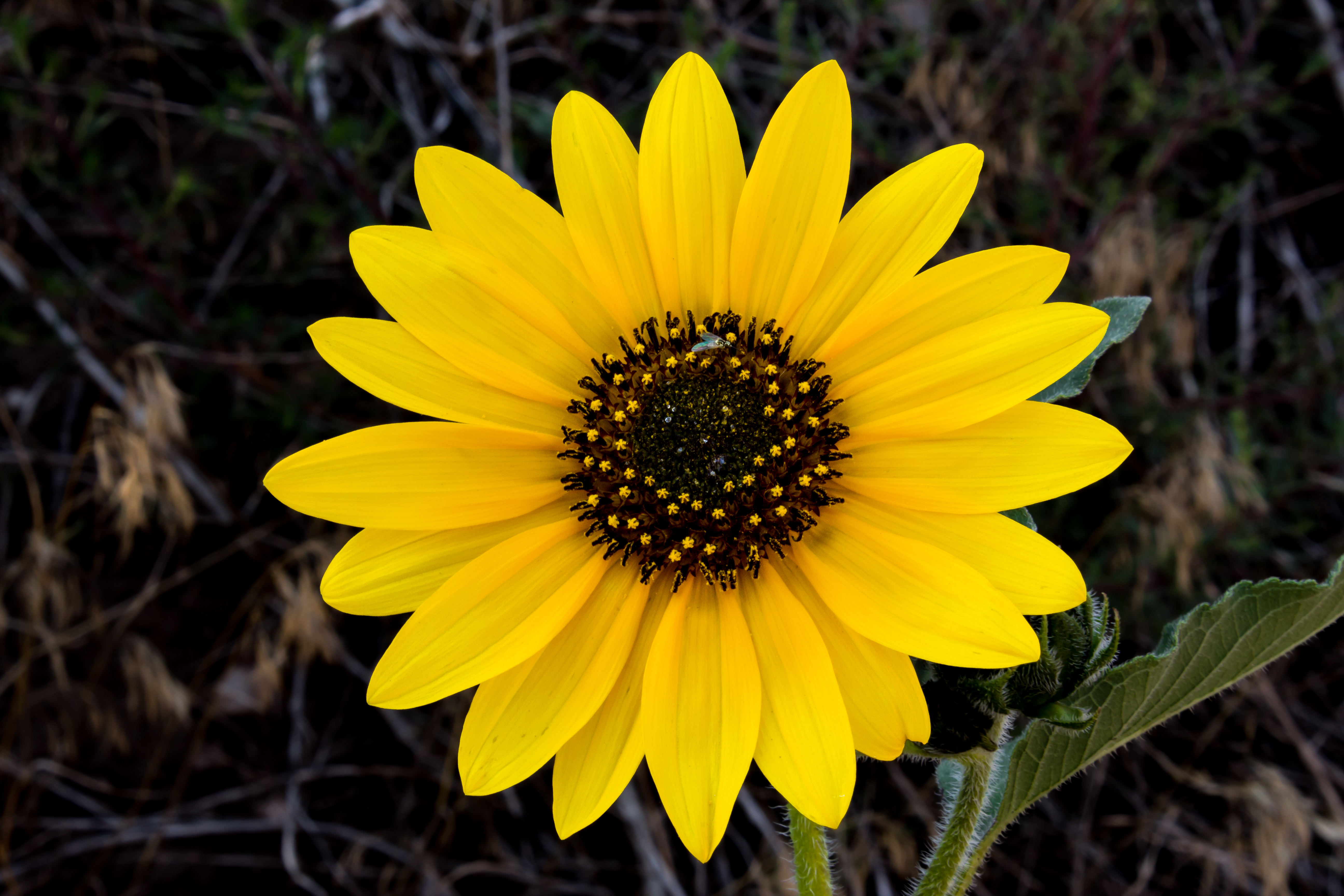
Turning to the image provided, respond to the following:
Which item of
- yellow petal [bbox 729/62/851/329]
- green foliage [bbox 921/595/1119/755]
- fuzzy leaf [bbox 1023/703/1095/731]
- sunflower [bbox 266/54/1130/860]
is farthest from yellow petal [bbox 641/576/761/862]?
yellow petal [bbox 729/62/851/329]

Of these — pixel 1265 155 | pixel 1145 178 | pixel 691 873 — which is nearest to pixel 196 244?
pixel 691 873

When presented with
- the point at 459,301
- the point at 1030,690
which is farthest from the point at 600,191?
the point at 1030,690

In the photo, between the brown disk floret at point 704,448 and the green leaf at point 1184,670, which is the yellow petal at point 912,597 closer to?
the brown disk floret at point 704,448

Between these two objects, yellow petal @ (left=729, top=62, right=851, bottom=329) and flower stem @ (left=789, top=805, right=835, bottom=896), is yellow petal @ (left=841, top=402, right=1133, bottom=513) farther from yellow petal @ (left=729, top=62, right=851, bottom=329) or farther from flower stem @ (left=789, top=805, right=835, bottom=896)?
flower stem @ (left=789, top=805, right=835, bottom=896)

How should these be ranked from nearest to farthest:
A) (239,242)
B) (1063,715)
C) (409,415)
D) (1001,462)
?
1. (1063,715)
2. (1001,462)
3. (409,415)
4. (239,242)

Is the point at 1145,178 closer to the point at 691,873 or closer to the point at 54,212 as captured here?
the point at 691,873

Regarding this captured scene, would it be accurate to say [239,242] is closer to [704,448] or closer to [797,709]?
[704,448]
